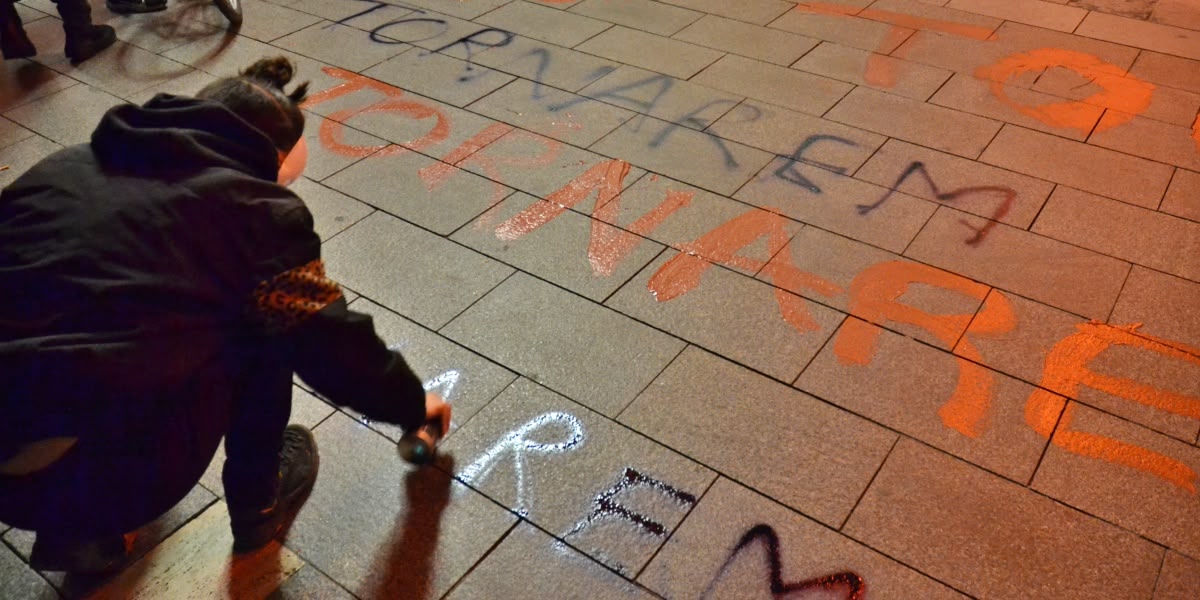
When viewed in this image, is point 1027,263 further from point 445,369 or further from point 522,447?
point 445,369

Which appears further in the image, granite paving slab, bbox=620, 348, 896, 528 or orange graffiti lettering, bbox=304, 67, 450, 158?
orange graffiti lettering, bbox=304, 67, 450, 158

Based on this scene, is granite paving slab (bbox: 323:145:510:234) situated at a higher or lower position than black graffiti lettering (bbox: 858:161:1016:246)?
lower

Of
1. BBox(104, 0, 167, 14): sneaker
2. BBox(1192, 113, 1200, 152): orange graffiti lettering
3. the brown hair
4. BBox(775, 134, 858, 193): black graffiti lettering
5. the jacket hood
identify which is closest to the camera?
the jacket hood

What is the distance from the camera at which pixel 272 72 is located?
6.73ft

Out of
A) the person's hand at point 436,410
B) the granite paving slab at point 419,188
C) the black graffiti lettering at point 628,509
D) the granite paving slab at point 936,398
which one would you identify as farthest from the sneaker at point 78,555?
the granite paving slab at point 936,398

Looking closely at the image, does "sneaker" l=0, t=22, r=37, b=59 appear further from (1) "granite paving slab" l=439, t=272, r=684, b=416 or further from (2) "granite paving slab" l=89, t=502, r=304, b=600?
(2) "granite paving slab" l=89, t=502, r=304, b=600

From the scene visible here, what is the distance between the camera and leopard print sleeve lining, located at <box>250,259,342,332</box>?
1777mm

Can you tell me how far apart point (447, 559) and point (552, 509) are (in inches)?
11.1

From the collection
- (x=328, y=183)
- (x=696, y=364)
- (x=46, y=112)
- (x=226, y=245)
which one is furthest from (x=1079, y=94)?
(x=46, y=112)

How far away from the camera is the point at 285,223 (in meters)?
1.79

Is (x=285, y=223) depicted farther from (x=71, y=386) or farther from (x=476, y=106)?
(x=476, y=106)

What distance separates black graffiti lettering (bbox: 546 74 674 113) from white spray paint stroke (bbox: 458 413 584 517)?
1.91m

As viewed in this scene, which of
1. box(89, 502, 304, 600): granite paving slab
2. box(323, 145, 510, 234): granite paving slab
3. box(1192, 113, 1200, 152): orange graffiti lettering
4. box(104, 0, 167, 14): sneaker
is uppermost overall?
box(1192, 113, 1200, 152): orange graffiti lettering

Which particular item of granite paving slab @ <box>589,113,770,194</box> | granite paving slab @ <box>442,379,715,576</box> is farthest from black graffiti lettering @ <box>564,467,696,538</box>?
granite paving slab @ <box>589,113,770,194</box>
